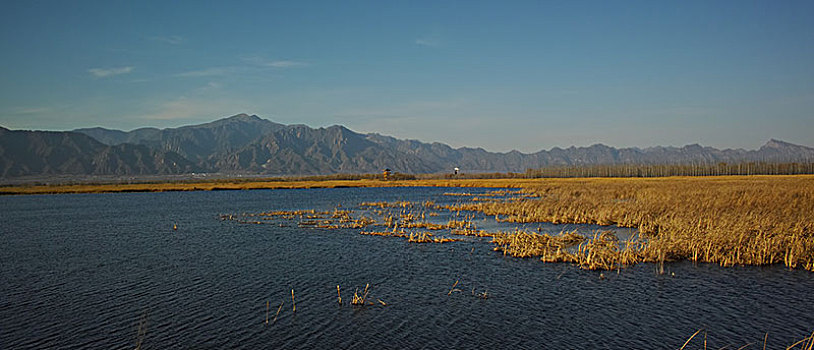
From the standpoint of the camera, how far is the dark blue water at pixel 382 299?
1151 centimetres

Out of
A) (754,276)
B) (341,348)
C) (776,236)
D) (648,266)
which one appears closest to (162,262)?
(341,348)

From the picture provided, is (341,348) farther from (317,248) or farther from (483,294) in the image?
(317,248)

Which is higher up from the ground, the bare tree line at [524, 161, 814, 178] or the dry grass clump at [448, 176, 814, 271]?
the bare tree line at [524, 161, 814, 178]

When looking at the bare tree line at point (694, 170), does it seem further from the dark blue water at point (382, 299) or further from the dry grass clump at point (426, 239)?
the dark blue water at point (382, 299)

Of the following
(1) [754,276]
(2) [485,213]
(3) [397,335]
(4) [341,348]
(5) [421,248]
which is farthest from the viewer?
(2) [485,213]

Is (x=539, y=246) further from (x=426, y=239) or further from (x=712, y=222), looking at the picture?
(x=712, y=222)

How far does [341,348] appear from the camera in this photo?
10922mm

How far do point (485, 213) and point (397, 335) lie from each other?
27103 mm

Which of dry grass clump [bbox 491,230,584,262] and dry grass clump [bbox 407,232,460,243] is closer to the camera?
dry grass clump [bbox 491,230,584,262]

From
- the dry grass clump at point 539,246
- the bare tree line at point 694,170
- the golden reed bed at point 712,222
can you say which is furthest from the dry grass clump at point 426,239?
the bare tree line at point 694,170

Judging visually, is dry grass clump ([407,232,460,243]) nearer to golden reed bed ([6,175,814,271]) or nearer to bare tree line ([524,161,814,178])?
golden reed bed ([6,175,814,271])

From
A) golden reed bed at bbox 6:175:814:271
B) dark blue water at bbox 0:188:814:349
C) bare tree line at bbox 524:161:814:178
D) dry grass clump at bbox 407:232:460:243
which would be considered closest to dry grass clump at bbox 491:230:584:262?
golden reed bed at bbox 6:175:814:271

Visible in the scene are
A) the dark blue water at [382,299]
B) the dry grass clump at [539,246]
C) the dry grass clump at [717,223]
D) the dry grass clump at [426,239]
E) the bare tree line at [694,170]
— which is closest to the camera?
the dark blue water at [382,299]

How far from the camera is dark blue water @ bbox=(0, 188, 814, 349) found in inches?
453
